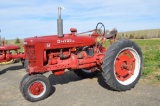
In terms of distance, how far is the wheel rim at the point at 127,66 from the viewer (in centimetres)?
624

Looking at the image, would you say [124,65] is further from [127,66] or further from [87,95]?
[87,95]

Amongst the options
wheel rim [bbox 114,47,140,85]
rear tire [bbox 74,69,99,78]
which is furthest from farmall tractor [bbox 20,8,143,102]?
rear tire [bbox 74,69,99,78]

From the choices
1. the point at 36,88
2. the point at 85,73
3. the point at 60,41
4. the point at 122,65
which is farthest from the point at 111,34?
the point at 36,88

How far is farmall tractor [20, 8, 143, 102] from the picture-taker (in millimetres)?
5660

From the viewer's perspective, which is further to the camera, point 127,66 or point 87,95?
point 127,66

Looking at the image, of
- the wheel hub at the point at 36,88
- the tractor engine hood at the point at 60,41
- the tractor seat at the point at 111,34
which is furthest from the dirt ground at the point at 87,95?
the tractor seat at the point at 111,34

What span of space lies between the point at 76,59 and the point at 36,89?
132 centimetres

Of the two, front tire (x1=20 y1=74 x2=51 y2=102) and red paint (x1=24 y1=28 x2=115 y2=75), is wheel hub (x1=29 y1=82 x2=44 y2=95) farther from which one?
red paint (x1=24 y1=28 x2=115 y2=75)

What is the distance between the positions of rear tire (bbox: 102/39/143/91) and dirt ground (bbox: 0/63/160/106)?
0.23 meters

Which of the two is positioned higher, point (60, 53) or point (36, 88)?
point (60, 53)

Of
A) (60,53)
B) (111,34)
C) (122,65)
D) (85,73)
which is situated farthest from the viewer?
(85,73)

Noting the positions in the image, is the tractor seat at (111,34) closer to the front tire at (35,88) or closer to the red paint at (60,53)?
the red paint at (60,53)

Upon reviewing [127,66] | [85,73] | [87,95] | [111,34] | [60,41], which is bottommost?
[87,95]

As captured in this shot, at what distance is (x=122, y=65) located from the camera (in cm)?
630
